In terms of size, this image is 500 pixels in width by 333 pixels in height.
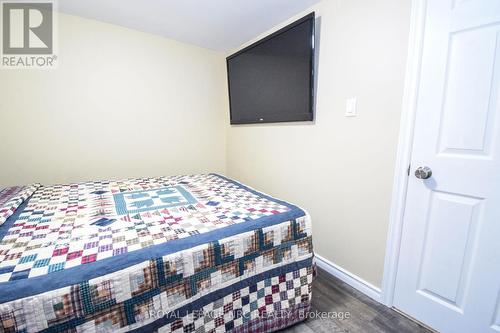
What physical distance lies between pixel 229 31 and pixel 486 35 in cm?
212

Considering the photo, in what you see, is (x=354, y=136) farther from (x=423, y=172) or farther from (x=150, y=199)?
(x=150, y=199)

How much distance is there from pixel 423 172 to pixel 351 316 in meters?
1.01

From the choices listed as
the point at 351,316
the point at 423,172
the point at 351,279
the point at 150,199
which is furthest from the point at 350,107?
the point at 150,199

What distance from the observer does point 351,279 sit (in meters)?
1.75

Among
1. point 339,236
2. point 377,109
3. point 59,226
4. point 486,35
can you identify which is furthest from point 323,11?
point 59,226

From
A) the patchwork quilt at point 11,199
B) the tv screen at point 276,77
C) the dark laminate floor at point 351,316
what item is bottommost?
the dark laminate floor at point 351,316

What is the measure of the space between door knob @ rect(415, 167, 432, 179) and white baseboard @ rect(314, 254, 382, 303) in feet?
2.80

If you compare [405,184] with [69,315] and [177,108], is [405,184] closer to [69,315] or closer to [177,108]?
[69,315]

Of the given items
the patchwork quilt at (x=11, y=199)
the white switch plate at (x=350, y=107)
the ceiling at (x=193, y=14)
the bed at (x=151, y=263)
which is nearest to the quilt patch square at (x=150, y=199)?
the bed at (x=151, y=263)

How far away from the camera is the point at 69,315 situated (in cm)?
79

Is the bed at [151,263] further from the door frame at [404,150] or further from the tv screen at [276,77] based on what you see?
the tv screen at [276,77]

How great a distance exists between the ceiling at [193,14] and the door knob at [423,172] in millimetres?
1546

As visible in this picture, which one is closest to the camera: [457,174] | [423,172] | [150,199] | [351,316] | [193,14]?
[457,174]

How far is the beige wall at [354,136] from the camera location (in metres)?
1.46
